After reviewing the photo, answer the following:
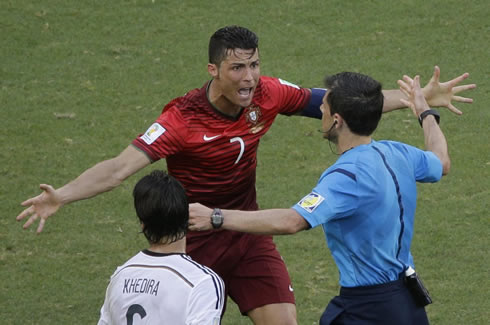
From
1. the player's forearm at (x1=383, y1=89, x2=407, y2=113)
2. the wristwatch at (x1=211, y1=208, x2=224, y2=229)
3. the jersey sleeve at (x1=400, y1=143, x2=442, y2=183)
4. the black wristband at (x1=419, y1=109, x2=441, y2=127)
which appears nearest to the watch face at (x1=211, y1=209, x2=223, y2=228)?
the wristwatch at (x1=211, y1=208, x2=224, y2=229)

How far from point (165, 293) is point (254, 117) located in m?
2.67

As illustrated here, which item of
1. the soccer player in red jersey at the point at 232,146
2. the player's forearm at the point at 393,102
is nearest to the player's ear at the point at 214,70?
the soccer player in red jersey at the point at 232,146

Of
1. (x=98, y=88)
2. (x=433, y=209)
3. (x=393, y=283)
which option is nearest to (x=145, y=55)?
(x=98, y=88)

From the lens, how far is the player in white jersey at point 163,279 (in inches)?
183

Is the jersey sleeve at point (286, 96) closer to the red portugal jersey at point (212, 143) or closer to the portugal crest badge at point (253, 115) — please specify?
the red portugal jersey at point (212, 143)

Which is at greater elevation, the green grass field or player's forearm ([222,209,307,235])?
player's forearm ([222,209,307,235])

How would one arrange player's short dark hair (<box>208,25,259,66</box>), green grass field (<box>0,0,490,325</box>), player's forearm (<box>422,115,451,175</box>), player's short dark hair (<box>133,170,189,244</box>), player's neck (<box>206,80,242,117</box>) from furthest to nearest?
green grass field (<box>0,0,490,325</box>) → player's neck (<box>206,80,242,117</box>) → player's short dark hair (<box>208,25,259,66</box>) → player's forearm (<box>422,115,451,175</box>) → player's short dark hair (<box>133,170,189,244</box>)

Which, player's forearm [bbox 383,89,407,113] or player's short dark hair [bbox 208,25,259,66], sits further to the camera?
player's forearm [bbox 383,89,407,113]

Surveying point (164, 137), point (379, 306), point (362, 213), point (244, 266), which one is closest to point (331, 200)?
point (362, 213)

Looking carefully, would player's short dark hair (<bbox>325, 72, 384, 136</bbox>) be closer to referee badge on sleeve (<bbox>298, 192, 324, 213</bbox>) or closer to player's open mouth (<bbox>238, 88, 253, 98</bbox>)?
referee badge on sleeve (<bbox>298, 192, 324, 213</bbox>)

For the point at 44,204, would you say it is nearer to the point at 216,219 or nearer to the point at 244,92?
the point at 216,219

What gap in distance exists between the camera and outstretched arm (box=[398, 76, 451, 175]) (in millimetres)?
5977

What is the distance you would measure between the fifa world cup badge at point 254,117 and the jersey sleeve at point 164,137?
0.55 metres

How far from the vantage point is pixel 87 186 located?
20.7 feet
